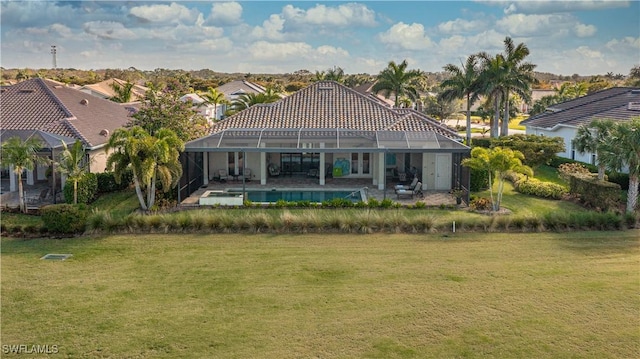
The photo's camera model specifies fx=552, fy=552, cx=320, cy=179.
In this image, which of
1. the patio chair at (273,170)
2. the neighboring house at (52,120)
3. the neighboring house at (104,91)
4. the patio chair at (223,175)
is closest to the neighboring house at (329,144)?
the patio chair at (273,170)

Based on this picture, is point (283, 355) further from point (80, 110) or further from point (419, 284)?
point (80, 110)

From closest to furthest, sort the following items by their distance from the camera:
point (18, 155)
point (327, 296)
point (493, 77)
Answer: point (327, 296) < point (18, 155) < point (493, 77)

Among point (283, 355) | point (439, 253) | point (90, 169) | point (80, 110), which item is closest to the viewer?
point (283, 355)

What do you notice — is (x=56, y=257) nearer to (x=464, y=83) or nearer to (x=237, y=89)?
(x=464, y=83)

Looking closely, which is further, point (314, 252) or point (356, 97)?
point (356, 97)

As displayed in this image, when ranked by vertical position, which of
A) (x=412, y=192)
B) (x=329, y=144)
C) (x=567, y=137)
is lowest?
(x=412, y=192)

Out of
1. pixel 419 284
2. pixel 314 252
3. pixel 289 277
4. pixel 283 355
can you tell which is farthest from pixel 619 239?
pixel 283 355

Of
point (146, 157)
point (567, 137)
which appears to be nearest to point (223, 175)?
point (146, 157)
